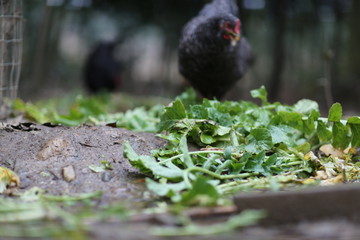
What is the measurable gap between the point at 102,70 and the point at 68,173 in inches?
246

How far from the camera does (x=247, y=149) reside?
7.34ft

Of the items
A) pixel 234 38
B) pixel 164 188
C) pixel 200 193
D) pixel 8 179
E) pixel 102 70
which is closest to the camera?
pixel 200 193

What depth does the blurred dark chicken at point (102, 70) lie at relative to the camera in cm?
801

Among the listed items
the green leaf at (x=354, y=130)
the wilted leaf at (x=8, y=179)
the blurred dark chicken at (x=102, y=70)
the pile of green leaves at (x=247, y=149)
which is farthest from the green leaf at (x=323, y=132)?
the blurred dark chicken at (x=102, y=70)

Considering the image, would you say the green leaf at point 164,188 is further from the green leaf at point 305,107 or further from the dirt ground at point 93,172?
the green leaf at point 305,107

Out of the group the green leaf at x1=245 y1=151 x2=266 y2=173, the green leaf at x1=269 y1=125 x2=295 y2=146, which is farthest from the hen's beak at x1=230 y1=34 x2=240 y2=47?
the green leaf at x1=245 y1=151 x2=266 y2=173

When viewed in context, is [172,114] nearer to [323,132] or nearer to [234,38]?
[323,132]

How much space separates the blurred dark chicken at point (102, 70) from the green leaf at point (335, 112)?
19.4ft

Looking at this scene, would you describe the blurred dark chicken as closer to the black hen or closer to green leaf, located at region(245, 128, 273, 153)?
the black hen

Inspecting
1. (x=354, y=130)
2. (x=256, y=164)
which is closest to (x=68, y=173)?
(x=256, y=164)

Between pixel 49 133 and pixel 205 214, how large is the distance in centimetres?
130

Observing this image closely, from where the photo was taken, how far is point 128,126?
3105mm

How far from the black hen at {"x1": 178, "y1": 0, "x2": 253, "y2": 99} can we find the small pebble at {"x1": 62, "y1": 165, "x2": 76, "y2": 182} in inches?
78.7

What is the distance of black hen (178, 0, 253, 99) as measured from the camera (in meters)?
3.62
